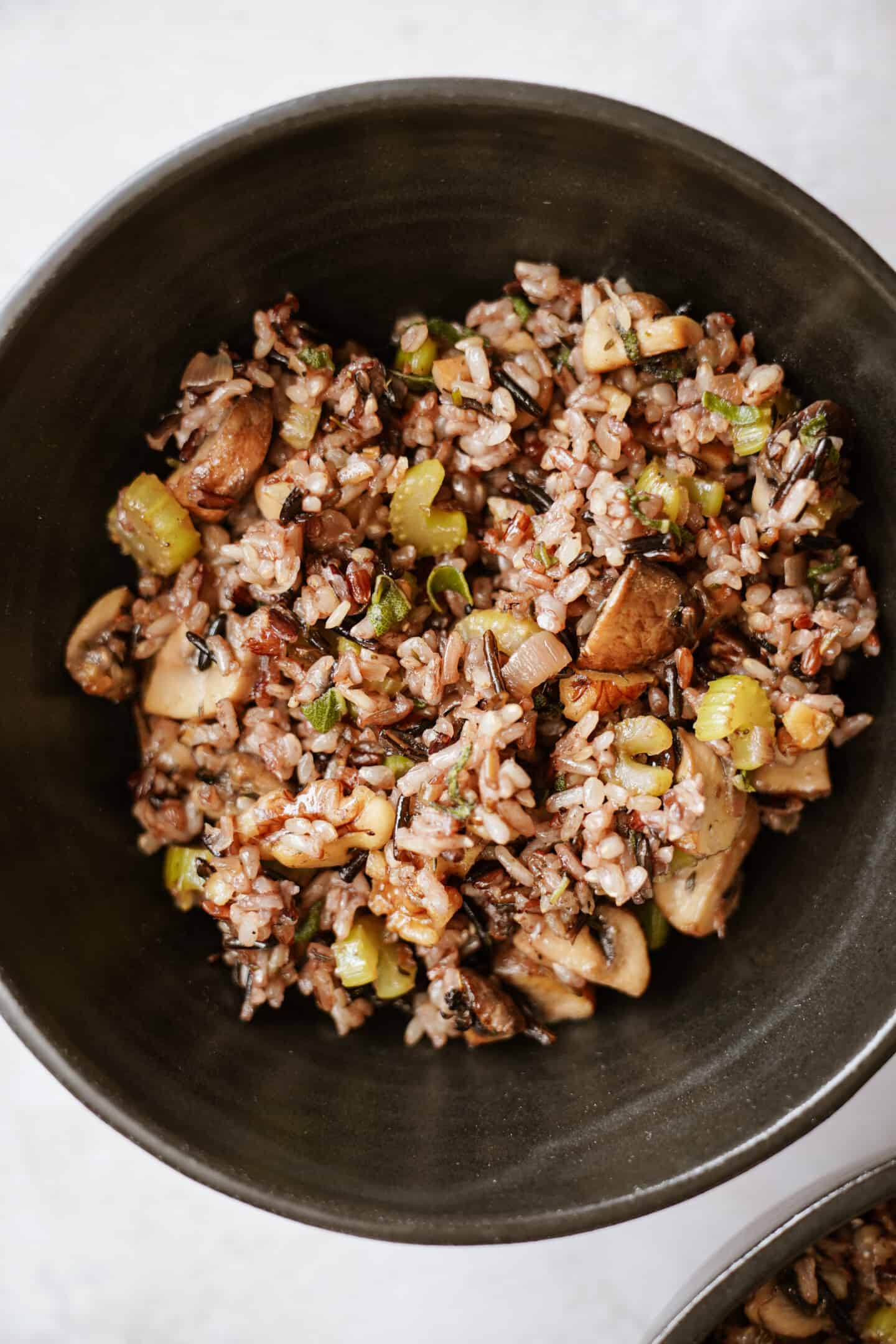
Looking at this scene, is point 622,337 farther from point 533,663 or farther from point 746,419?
point 533,663

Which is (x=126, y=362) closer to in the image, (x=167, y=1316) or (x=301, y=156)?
(x=301, y=156)

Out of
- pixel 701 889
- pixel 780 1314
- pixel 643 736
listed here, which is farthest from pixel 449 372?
pixel 780 1314

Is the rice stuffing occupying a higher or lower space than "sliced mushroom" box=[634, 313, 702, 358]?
lower

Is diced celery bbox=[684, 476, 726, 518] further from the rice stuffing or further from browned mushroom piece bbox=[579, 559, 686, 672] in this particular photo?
browned mushroom piece bbox=[579, 559, 686, 672]

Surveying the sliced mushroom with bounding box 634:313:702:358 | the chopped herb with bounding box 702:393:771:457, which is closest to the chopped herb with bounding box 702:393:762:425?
the chopped herb with bounding box 702:393:771:457

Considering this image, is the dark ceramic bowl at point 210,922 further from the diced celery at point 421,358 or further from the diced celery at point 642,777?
the diced celery at point 642,777

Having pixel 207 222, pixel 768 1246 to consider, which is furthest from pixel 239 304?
pixel 768 1246
